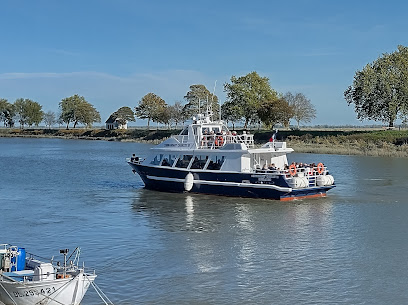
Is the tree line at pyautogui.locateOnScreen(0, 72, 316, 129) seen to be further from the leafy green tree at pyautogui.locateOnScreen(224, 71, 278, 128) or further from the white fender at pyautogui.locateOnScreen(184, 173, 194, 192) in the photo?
the white fender at pyautogui.locateOnScreen(184, 173, 194, 192)

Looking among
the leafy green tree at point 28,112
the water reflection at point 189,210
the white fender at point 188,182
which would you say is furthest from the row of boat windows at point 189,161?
the leafy green tree at point 28,112

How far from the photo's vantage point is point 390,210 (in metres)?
29.1

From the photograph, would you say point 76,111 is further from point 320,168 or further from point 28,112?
point 320,168

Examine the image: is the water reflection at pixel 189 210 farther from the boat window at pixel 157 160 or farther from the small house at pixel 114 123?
the small house at pixel 114 123

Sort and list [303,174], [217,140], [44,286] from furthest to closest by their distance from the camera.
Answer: [217,140] < [303,174] < [44,286]

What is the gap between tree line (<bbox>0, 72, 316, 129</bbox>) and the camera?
100500 millimetres

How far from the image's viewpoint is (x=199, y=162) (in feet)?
108

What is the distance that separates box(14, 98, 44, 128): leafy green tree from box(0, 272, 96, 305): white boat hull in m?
164

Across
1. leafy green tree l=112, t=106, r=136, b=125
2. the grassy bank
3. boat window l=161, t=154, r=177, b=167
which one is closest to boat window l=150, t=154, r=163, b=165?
boat window l=161, t=154, r=177, b=167

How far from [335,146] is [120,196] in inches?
1806

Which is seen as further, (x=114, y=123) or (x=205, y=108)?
(x=114, y=123)

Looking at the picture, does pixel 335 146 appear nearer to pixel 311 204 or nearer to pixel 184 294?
pixel 311 204

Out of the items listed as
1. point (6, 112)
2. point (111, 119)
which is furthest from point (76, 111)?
point (6, 112)

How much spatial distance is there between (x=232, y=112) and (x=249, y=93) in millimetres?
4485
